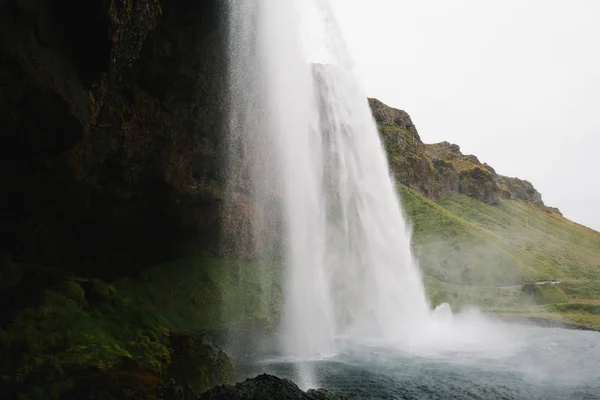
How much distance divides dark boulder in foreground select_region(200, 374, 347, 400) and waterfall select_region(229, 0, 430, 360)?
952cm

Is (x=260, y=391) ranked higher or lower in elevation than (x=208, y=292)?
lower

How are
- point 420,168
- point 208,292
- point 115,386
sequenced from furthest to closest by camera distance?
point 420,168 < point 208,292 < point 115,386

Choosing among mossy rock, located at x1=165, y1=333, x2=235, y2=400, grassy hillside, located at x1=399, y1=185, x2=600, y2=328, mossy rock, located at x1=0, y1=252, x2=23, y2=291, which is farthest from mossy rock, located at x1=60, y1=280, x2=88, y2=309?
grassy hillside, located at x1=399, y1=185, x2=600, y2=328

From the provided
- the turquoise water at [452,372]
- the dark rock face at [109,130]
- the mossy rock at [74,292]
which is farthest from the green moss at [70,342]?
the dark rock face at [109,130]

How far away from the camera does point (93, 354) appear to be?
10.3 metres

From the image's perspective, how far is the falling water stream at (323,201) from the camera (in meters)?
21.8

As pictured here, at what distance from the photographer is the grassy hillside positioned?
40.5m

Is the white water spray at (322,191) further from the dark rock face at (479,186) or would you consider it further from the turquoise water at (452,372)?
the dark rock face at (479,186)

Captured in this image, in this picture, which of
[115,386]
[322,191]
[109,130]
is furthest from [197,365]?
[322,191]

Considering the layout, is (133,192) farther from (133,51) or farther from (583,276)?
(583,276)

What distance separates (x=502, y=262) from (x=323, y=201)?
115 feet

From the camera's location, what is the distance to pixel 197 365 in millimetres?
11695

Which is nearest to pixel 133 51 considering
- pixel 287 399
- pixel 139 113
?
pixel 139 113

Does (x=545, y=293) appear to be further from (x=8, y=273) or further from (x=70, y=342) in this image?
(x=8, y=273)
